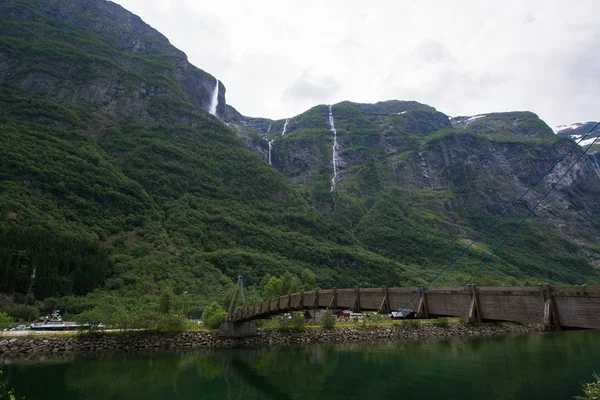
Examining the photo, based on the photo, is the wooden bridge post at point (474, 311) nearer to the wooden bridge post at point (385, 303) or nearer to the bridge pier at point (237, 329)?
the wooden bridge post at point (385, 303)

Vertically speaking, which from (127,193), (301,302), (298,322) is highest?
(127,193)

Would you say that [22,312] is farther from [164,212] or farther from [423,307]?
[164,212]

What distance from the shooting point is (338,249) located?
132375 mm

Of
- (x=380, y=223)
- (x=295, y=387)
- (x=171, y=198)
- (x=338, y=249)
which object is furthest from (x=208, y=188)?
(x=295, y=387)

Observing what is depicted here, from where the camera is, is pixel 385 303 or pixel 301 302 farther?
pixel 301 302

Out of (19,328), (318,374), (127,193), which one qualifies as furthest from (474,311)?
(127,193)

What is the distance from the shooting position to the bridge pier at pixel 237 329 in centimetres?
4844

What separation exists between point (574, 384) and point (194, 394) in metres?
27.7

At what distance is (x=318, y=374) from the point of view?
1288 inches

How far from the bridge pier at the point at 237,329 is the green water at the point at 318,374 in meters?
2.96

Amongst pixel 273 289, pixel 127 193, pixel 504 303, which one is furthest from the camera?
pixel 127 193

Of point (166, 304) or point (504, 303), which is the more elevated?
point (504, 303)

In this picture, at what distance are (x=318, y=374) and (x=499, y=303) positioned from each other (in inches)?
945

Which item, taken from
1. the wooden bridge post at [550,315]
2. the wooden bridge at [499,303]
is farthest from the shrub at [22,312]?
the wooden bridge post at [550,315]
